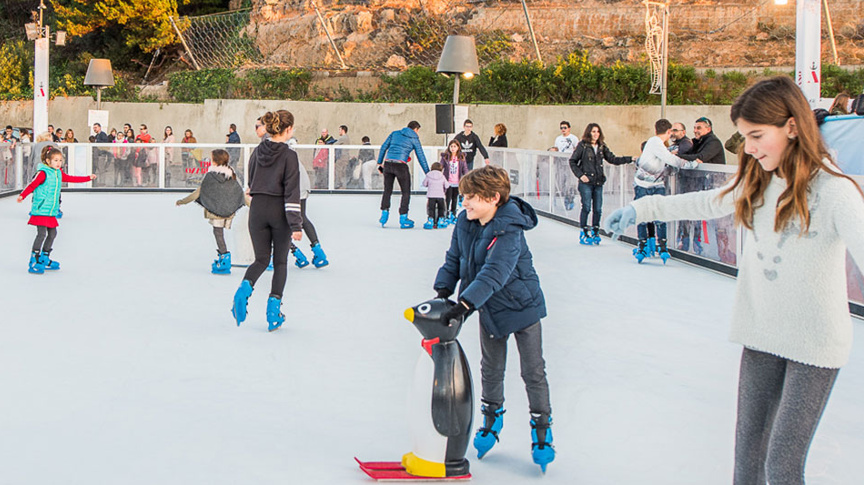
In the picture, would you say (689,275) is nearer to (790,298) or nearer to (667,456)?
(667,456)

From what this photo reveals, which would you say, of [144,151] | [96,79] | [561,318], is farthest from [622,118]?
[561,318]

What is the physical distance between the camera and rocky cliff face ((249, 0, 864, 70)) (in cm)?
2833

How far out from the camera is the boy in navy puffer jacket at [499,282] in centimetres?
386

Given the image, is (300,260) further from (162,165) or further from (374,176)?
(162,165)

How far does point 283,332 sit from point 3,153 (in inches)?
538

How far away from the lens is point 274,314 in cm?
684

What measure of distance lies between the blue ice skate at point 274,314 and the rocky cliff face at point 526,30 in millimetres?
23562

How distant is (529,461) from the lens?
413cm

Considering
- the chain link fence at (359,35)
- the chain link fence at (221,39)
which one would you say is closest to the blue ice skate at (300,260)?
the chain link fence at (359,35)

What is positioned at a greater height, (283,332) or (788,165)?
(788,165)

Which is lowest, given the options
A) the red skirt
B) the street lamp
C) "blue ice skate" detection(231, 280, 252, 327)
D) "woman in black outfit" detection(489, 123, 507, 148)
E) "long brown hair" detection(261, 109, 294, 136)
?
"blue ice skate" detection(231, 280, 252, 327)

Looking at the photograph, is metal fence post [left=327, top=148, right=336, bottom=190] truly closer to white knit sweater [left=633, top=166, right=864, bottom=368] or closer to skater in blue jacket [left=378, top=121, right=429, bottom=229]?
skater in blue jacket [left=378, top=121, right=429, bottom=229]

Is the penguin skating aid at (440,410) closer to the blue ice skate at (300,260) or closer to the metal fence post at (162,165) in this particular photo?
the blue ice skate at (300,260)

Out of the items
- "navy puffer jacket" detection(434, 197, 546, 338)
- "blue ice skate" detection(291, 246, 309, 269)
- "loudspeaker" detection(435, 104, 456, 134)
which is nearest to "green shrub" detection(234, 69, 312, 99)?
"loudspeaker" detection(435, 104, 456, 134)
